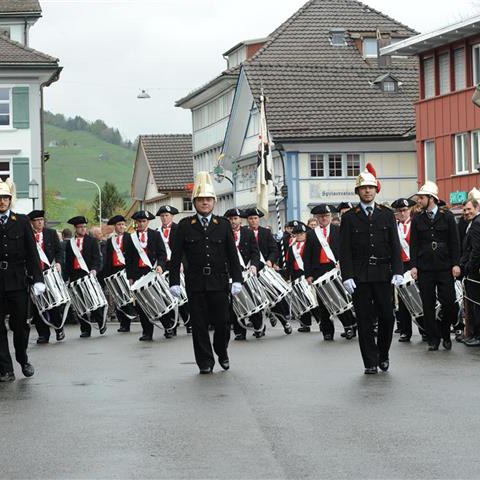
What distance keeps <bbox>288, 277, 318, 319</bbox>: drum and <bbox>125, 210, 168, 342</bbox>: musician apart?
6.81ft

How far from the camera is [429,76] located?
5559 cm

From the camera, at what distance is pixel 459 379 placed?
46.3ft

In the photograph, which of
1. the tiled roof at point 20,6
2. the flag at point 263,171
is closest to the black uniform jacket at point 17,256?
the flag at point 263,171

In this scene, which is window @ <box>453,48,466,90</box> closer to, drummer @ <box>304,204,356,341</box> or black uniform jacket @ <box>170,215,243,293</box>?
drummer @ <box>304,204,356,341</box>

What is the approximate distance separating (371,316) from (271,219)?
2192 inches

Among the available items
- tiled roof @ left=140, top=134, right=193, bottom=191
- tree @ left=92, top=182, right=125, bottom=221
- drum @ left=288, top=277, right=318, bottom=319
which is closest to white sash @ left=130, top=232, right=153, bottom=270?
drum @ left=288, top=277, right=318, bottom=319

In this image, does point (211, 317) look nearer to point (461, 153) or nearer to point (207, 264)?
point (207, 264)

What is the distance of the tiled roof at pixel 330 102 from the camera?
209 ft

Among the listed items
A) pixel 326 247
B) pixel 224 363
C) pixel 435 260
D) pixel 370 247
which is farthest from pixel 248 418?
pixel 326 247

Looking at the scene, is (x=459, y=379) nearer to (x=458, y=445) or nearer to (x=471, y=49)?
(x=458, y=445)

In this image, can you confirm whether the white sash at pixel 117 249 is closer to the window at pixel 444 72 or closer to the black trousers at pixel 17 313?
the black trousers at pixel 17 313

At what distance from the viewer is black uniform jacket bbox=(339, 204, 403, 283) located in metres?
15.2

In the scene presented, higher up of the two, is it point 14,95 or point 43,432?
point 14,95

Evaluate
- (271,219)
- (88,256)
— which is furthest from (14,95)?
(88,256)
